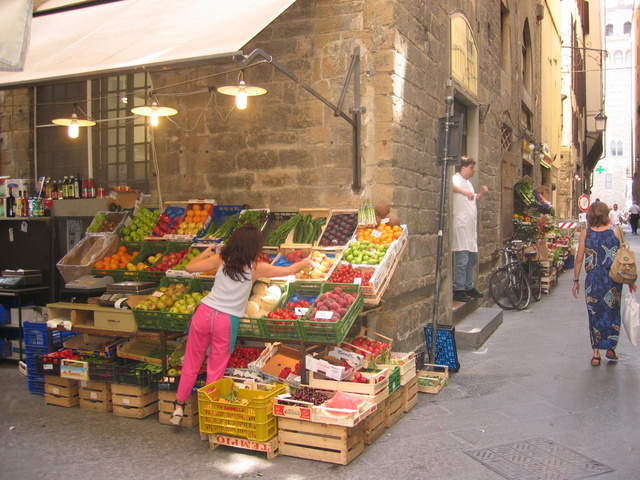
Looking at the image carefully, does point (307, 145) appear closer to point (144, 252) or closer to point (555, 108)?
point (144, 252)

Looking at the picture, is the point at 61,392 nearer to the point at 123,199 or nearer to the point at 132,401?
the point at 132,401

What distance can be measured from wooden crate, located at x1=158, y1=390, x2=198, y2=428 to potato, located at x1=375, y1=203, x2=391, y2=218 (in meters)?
2.63

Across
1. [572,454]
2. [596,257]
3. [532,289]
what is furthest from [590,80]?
[572,454]

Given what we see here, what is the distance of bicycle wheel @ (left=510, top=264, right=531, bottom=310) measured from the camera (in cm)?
1125

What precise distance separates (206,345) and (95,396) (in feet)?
4.90

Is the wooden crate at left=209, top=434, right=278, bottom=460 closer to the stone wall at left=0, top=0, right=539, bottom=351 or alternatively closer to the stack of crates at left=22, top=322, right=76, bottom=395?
the stone wall at left=0, top=0, right=539, bottom=351

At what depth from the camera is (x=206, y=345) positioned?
17.0 ft

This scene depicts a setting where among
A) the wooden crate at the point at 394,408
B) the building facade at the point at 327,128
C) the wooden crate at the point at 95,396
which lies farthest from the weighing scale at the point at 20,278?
the wooden crate at the point at 394,408

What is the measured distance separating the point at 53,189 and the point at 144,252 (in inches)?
120

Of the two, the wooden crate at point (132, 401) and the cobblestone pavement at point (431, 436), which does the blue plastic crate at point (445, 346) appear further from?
the wooden crate at point (132, 401)

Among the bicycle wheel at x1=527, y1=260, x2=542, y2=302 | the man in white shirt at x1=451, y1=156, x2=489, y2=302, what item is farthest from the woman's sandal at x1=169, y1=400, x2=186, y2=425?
the bicycle wheel at x1=527, y1=260, x2=542, y2=302

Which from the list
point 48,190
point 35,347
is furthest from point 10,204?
point 35,347

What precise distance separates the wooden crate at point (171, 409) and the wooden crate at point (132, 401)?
0.64ft

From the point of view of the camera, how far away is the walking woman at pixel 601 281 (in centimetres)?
691
